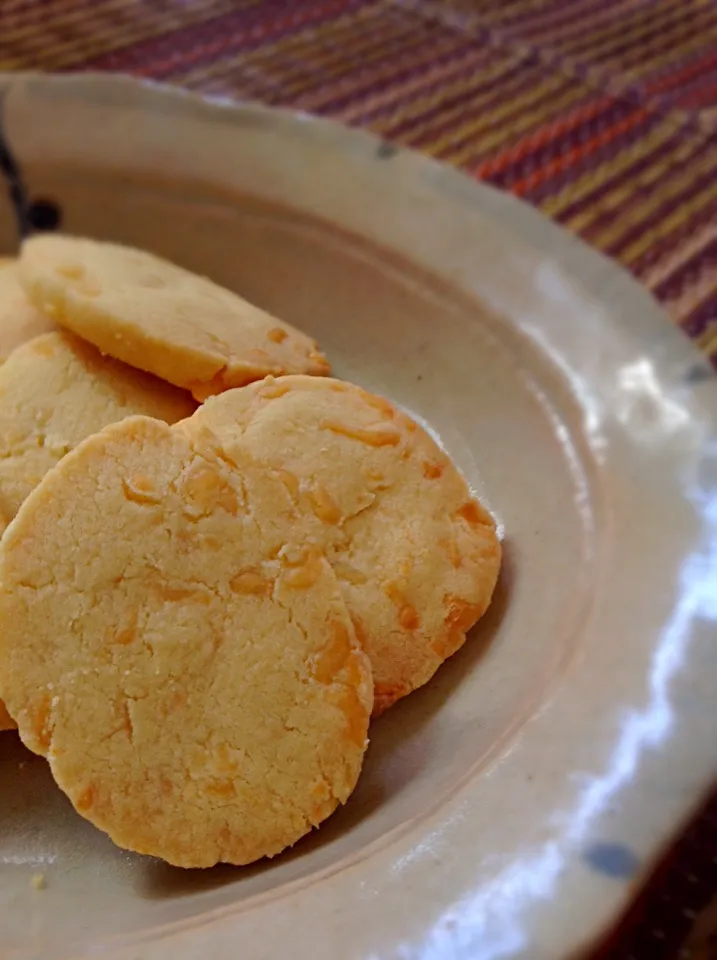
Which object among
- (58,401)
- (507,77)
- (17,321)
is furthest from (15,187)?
Answer: (507,77)

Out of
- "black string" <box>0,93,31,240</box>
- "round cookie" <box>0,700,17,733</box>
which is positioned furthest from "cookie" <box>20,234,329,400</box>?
"round cookie" <box>0,700,17,733</box>

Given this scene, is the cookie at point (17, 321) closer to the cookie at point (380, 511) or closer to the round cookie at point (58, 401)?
the round cookie at point (58, 401)

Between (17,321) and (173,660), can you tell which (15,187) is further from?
(173,660)

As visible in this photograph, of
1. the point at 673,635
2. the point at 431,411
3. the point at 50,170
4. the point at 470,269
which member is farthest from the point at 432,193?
the point at 673,635

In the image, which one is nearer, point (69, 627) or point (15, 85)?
point (69, 627)

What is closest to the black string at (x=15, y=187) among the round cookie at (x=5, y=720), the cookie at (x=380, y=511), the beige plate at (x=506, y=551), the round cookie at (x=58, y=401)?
the beige plate at (x=506, y=551)

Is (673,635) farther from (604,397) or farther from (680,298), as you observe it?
(680,298)
